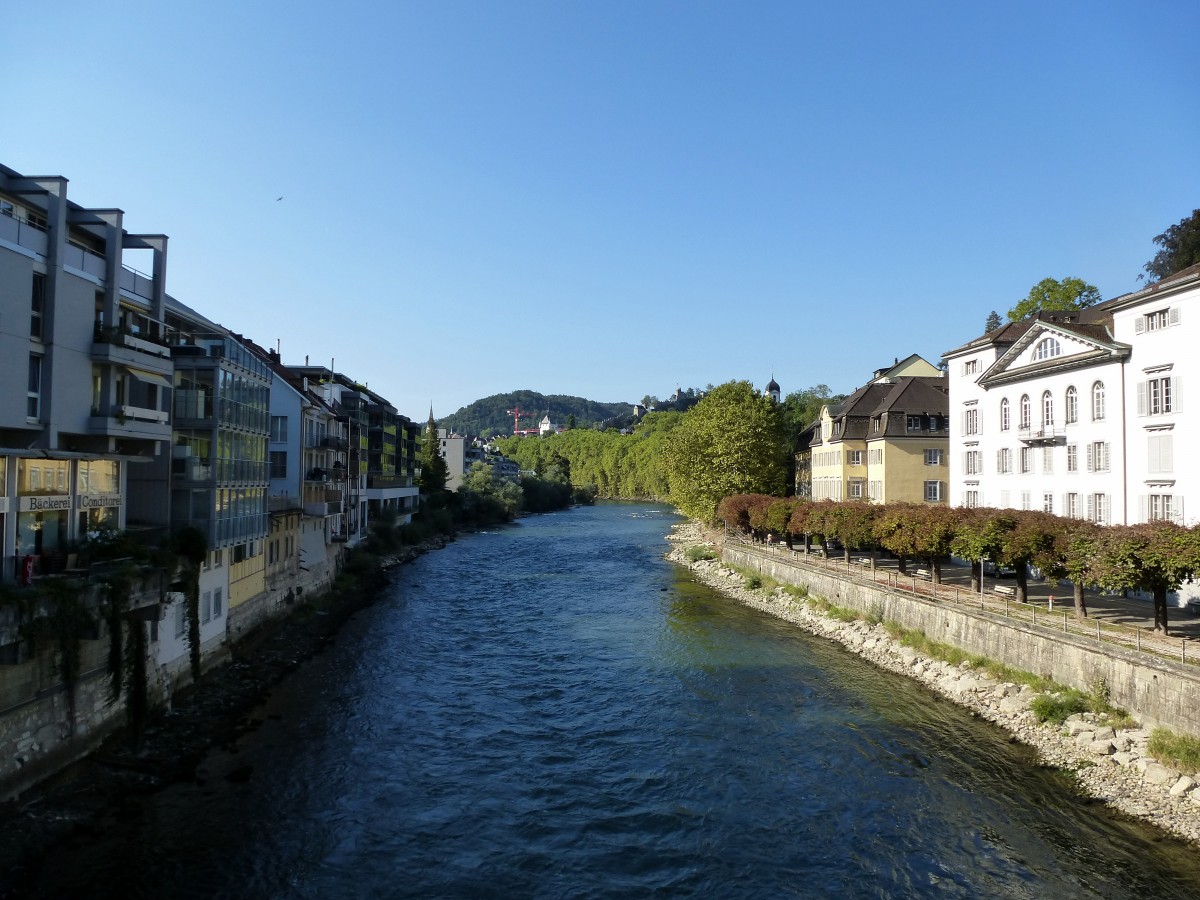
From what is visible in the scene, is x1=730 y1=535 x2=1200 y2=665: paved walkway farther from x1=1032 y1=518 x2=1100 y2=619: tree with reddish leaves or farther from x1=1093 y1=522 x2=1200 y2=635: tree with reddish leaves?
x1=1093 y1=522 x2=1200 y2=635: tree with reddish leaves

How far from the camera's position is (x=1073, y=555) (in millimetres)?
24641

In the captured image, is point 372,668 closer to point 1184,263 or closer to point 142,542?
point 142,542

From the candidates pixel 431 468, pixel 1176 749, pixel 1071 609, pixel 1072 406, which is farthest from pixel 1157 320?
pixel 431 468

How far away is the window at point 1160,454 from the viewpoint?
29.5 m

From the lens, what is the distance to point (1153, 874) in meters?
14.5

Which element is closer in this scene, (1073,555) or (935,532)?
(1073,555)

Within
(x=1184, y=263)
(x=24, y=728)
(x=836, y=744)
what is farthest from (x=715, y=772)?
(x=1184, y=263)

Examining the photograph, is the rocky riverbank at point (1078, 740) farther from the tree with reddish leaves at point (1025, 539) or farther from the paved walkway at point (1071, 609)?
the tree with reddish leaves at point (1025, 539)

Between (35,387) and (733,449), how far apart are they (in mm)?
57412

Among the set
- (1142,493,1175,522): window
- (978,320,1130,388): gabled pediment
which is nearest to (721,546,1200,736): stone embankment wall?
(1142,493,1175,522): window

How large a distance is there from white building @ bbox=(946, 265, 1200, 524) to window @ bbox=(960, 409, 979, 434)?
2.5 inches

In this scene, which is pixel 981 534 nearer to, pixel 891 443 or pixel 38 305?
pixel 891 443

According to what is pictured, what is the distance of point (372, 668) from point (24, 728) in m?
14.1

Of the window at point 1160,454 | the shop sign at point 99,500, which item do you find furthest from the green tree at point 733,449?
the shop sign at point 99,500
